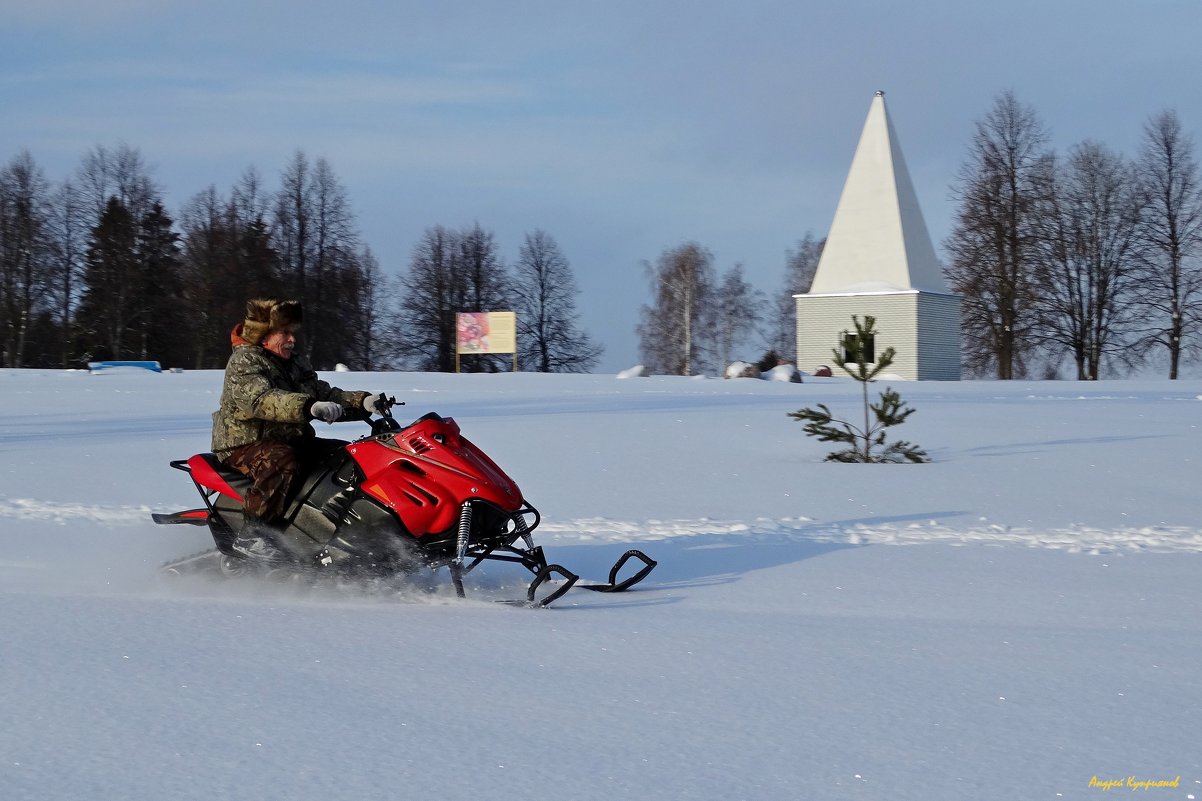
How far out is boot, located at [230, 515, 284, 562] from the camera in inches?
218

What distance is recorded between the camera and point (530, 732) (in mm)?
3285

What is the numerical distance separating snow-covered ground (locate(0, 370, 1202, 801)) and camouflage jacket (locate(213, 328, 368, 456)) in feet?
2.43

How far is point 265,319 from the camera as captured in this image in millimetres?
5695

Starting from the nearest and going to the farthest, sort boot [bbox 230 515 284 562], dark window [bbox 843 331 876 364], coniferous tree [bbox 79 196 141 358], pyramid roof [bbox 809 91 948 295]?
boot [bbox 230 515 284 562]
dark window [bbox 843 331 876 364]
pyramid roof [bbox 809 91 948 295]
coniferous tree [bbox 79 196 141 358]

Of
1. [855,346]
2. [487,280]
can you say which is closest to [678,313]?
[487,280]

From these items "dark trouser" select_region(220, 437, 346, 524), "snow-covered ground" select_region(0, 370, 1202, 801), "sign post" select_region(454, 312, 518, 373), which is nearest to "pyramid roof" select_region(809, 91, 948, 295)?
"sign post" select_region(454, 312, 518, 373)

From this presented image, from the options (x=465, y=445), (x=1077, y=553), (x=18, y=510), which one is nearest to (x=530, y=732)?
(x=465, y=445)

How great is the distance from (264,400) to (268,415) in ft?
0.23

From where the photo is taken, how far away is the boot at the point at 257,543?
18.1 ft

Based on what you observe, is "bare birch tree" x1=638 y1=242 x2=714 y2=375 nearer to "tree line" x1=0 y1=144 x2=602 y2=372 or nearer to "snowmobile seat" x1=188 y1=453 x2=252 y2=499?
"tree line" x1=0 y1=144 x2=602 y2=372

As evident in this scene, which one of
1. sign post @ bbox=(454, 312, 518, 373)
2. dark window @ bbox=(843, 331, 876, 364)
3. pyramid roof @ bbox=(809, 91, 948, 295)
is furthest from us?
sign post @ bbox=(454, 312, 518, 373)

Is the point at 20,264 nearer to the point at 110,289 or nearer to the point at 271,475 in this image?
the point at 110,289

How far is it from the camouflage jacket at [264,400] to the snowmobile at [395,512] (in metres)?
0.18

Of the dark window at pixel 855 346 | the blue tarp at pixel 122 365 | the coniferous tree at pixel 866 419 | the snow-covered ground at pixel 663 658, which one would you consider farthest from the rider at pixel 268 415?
the blue tarp at pixel 122 365
